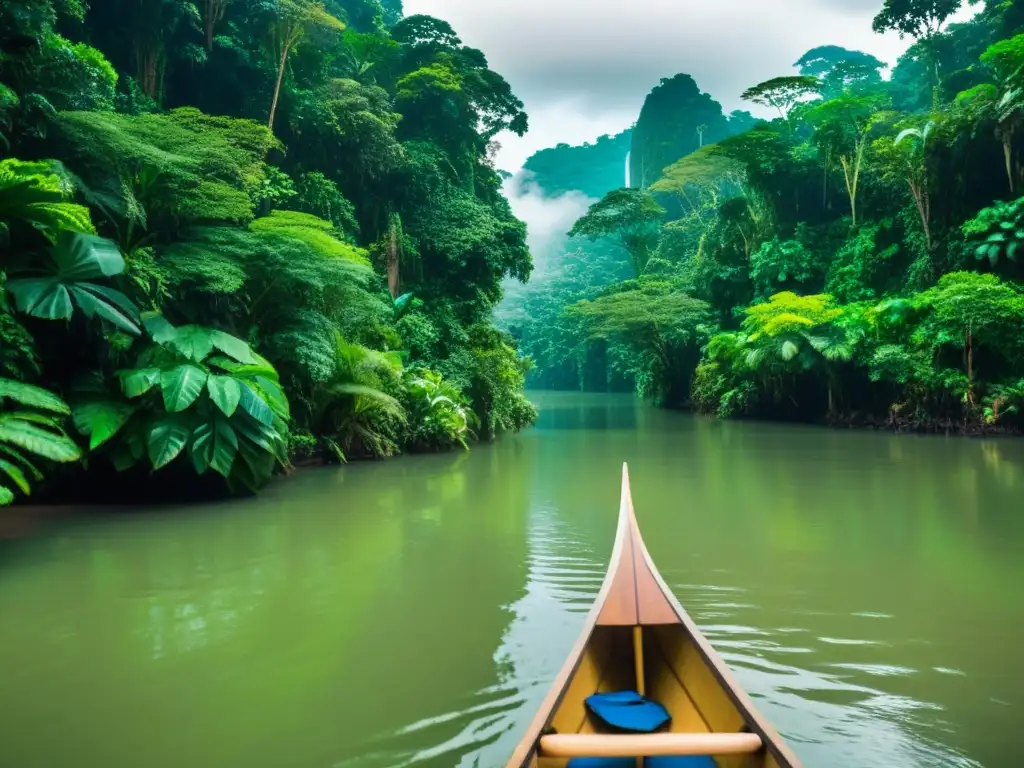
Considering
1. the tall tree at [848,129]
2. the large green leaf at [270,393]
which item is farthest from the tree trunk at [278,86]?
the tall tree at [848,129]

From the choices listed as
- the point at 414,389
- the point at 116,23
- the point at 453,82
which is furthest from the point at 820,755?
the point at 453,82

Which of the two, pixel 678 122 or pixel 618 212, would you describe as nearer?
pixel 618 212

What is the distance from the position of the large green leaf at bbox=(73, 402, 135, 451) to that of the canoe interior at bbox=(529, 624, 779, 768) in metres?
6.21

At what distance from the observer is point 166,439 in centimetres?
779

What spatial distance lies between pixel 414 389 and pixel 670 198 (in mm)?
38078

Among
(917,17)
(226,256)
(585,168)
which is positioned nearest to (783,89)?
(917,17)

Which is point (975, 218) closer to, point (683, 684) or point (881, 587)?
point (881, 587)

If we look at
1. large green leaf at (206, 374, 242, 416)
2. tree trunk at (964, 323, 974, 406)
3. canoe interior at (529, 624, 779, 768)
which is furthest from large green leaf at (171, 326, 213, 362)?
tree trunk at (964, 323, 974, 406)

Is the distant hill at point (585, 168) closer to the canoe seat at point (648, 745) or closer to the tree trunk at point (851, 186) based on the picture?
the tree trunk at point (851, 186)

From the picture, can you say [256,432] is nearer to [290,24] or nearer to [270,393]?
[270,393]

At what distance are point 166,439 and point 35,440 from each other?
6.13 feet

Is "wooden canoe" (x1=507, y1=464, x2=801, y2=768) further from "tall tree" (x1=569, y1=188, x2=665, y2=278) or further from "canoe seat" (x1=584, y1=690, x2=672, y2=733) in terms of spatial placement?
"tall tree" (x1=569, y1=188, x2=665, y2=278)

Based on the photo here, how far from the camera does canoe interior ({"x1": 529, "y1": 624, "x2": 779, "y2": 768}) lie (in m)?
2.30

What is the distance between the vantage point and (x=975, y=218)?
17.2 meters
